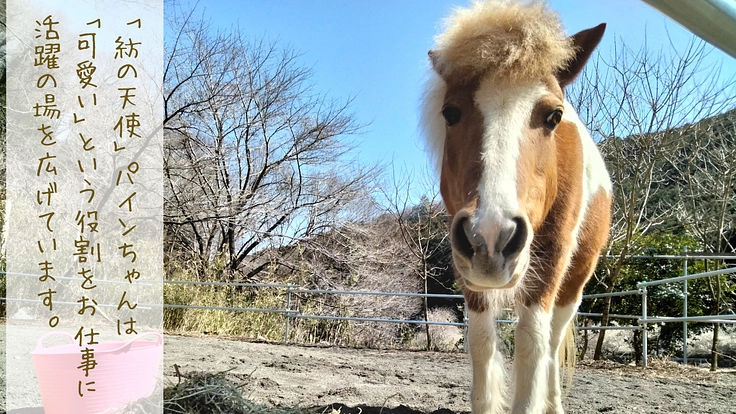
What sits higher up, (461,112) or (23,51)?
(23,51)

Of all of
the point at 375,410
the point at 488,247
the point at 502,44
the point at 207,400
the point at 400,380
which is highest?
the point at 502,44

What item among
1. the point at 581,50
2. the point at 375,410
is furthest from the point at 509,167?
the point at 375,410

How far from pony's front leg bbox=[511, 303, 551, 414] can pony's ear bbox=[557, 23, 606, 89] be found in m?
0.88

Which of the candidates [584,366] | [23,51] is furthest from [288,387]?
[23,51]

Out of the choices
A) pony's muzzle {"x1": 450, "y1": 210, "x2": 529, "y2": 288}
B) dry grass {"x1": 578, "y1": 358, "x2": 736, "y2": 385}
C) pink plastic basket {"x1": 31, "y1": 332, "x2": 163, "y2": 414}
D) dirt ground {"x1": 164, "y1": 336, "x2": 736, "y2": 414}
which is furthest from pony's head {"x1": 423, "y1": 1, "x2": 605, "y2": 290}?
dry grass {"x1": 578, "y1": 358, "x2": 736, "y2": 385}

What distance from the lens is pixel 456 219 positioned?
1.22m

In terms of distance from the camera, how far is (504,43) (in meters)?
1.50

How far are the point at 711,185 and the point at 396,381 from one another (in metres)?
5.15

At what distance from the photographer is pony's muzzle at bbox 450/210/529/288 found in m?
1.16

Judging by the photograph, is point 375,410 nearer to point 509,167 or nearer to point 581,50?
point 509,167

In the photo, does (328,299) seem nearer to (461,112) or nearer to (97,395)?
(97,395)

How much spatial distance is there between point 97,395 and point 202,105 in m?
8.42

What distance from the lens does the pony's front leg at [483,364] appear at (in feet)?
5.96

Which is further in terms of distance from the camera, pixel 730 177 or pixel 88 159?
pixel 88 159
